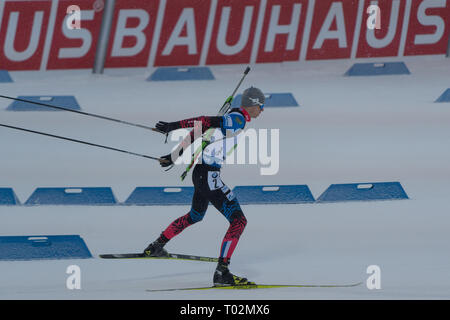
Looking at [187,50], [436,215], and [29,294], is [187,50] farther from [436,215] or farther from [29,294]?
[29,294]

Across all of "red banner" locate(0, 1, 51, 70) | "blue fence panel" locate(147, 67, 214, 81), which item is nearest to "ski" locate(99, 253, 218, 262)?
"blue fence panel" locate(147, 67, 214, 81)

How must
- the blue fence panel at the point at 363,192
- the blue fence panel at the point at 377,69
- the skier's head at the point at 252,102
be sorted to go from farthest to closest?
1. the blue fence panel at the point at 377,69
2. the blue fence panel at the point at 363,192
3. the skier's head at the point at 252,102

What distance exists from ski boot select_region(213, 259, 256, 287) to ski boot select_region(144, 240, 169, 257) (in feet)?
2.23

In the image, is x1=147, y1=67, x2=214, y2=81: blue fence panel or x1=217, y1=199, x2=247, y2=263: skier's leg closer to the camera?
x1=217, y1=199, x2=247, y2=263: skier's leg

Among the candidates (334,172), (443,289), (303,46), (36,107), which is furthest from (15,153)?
(443,289)

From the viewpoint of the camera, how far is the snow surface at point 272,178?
6.23 metres

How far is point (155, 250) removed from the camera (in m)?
6.47

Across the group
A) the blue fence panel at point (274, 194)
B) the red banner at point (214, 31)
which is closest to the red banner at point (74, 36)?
the red banner at point (214, 31)

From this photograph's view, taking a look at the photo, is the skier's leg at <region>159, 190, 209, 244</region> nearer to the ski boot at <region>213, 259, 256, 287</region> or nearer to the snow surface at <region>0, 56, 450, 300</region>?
the snow surface at <region>0, 56, 450, 300</region>

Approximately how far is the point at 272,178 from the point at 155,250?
80.7 inches

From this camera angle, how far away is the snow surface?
20.4ft

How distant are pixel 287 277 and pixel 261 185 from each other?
6.03 ft

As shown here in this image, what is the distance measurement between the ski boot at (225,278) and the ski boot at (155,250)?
2.23ft

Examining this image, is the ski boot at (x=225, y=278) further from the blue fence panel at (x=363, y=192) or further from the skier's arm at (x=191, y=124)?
the blue fence panel at (x=363, y=192)
